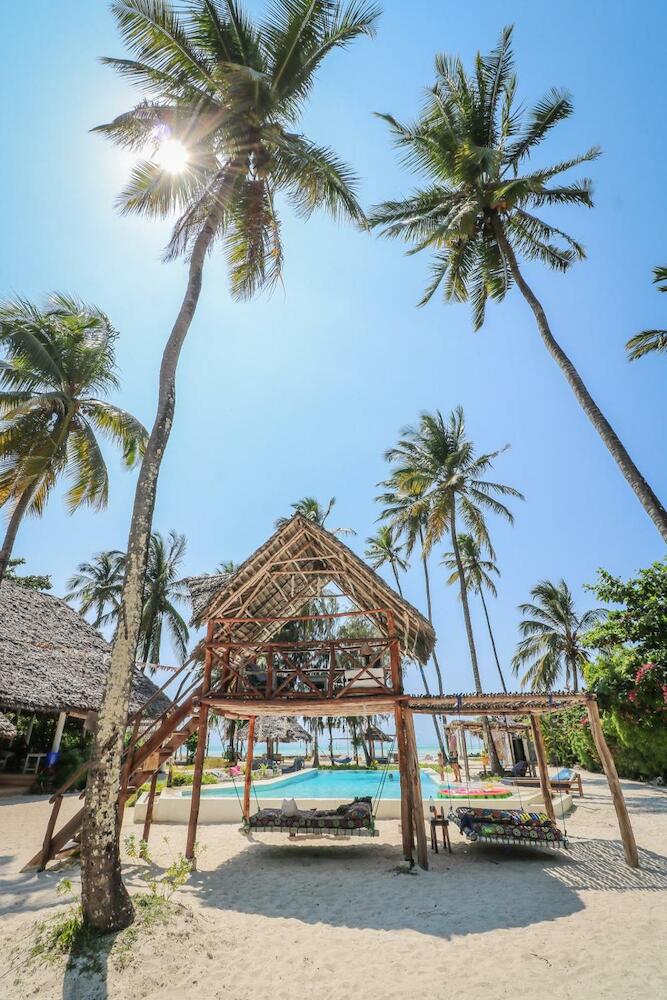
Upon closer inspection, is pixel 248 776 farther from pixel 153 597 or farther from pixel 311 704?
pixel 153 597

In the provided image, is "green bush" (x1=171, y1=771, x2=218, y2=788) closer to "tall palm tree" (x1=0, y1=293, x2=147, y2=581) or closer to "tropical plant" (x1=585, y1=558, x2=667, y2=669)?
"tall palm tree" (x1=0, y1=293, x2=147, y2=581)

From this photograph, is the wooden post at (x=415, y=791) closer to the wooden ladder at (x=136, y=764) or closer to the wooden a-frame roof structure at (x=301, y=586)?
the wooden a-frame roof structure at (x=301, y=586)

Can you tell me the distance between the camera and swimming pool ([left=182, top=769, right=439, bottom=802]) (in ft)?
59.7

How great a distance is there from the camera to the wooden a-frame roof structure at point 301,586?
9297 mm

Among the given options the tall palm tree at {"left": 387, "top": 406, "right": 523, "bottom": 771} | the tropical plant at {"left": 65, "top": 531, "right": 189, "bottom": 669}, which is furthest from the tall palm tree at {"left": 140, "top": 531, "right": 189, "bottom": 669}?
the tall palm tree at {"left": 387, "top": 406, "right": 523, "bottom": 771}

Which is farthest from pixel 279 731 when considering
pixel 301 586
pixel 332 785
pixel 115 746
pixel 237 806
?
pixel 115 746

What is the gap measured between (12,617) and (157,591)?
11.9 metres

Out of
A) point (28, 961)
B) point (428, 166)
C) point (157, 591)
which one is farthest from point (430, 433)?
point (28, 961)

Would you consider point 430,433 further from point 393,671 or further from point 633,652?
point 393,671

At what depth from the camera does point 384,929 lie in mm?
5469

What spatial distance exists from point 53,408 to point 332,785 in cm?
2034

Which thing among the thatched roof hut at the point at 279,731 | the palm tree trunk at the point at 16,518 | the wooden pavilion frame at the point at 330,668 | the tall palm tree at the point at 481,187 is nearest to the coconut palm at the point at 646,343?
the tall palm tree at the point at 481,187

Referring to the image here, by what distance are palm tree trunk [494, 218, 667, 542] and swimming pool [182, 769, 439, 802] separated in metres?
14.4

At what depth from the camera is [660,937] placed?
16.5ft
